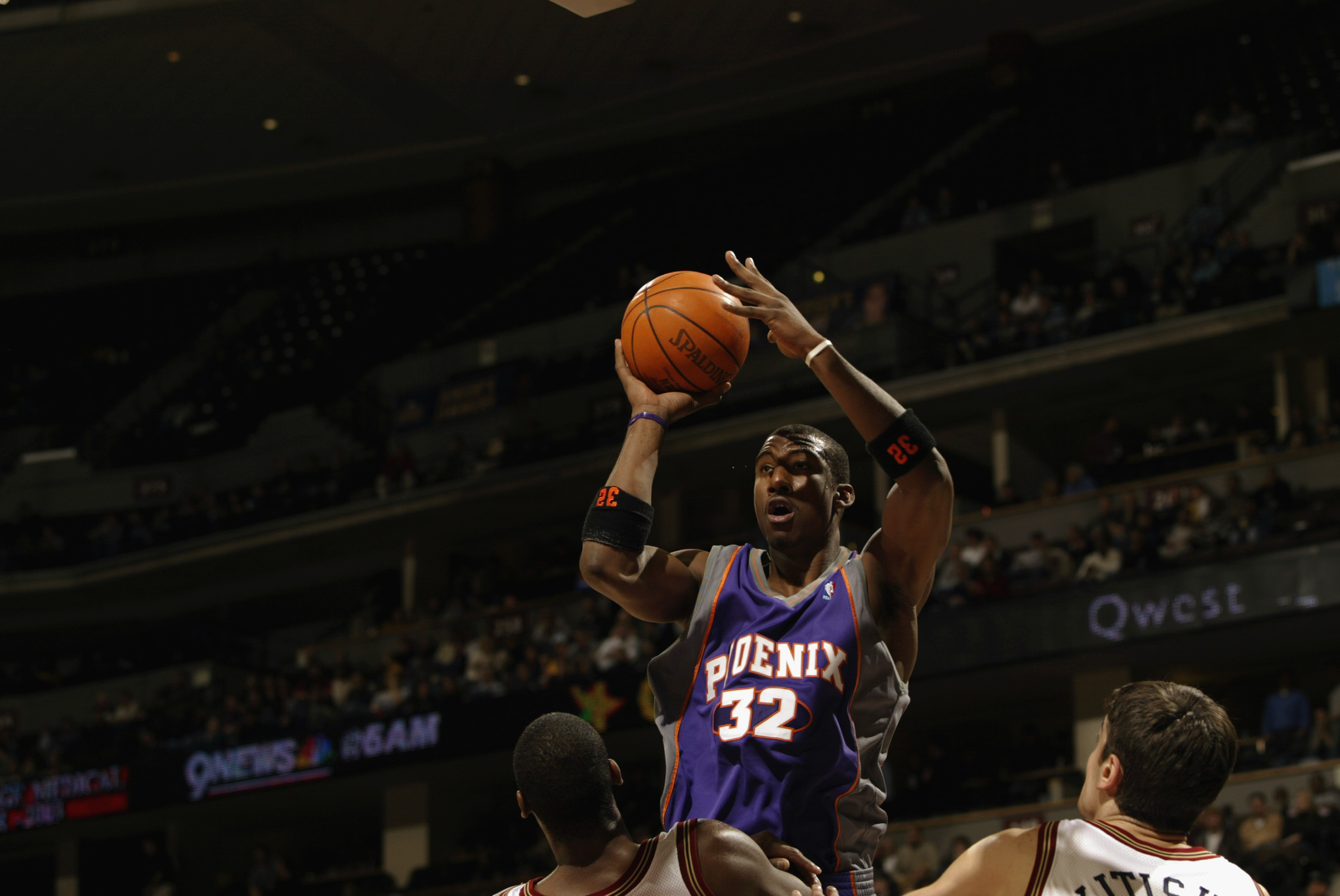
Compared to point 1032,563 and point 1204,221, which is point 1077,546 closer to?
point 1032,563

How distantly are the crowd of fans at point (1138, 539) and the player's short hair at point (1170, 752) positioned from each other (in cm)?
1209

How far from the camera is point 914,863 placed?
560 inches

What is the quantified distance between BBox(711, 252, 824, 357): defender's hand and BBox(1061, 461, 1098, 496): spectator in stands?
13510 millimetres

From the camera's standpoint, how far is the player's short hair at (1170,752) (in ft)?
9.84

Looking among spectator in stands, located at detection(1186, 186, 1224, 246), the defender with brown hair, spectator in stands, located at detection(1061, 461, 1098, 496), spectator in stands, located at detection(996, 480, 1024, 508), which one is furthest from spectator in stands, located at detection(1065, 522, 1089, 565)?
the defender with brown hair

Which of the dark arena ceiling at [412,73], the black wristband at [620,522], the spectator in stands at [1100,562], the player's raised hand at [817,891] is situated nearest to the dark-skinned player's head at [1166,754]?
the player's raised hand at [817,891]

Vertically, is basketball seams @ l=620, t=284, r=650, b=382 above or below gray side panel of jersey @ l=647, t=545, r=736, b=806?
above

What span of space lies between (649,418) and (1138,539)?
1203 centimetres

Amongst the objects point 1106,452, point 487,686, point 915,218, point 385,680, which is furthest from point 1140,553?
point 385,680

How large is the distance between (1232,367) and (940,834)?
7.24 m

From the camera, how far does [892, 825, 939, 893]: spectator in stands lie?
1389cm

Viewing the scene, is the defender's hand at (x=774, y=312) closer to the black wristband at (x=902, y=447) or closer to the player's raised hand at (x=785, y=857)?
the black wristband at (x=902, y=447)

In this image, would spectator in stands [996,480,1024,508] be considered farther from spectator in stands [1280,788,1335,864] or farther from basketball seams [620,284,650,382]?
basketball seams [620,284,650,382]

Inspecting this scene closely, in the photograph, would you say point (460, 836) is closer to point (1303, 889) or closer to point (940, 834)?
point (940, 834)
